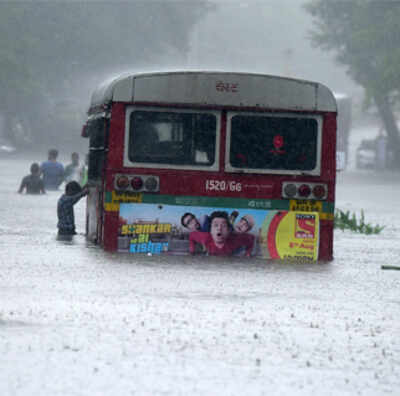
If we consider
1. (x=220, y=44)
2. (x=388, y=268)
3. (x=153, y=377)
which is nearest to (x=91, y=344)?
(x=153, y=377)

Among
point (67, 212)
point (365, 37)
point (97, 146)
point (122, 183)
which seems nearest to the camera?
point (122, 183)

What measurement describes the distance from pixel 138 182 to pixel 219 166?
3.05 ft

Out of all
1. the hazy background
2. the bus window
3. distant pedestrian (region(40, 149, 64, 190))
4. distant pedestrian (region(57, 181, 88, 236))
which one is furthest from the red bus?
the hazy background

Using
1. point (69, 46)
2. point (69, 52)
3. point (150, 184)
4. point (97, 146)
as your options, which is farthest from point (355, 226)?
point (69, 52)

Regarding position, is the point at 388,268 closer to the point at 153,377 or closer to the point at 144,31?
the point at 153,377

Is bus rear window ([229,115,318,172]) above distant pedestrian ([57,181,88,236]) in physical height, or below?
above

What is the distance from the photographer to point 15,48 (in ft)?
260

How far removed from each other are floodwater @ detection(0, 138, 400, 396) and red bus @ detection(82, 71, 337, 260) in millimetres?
448

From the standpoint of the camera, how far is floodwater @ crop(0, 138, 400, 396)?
7238mm

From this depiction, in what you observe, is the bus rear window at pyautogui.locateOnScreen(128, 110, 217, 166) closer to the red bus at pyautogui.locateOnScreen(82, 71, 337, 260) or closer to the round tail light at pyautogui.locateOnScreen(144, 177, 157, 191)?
the red bus at pyautogui.locateOnScreen(82, 71, 337, 260)

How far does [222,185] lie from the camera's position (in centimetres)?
1509

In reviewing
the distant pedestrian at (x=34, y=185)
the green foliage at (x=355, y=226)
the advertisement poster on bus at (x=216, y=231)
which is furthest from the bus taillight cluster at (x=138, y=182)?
the distant pedestrian at (x=34, y=185)

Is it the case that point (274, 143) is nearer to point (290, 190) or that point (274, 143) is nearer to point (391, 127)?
point (290, 190)

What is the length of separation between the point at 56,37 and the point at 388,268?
2813 inches
